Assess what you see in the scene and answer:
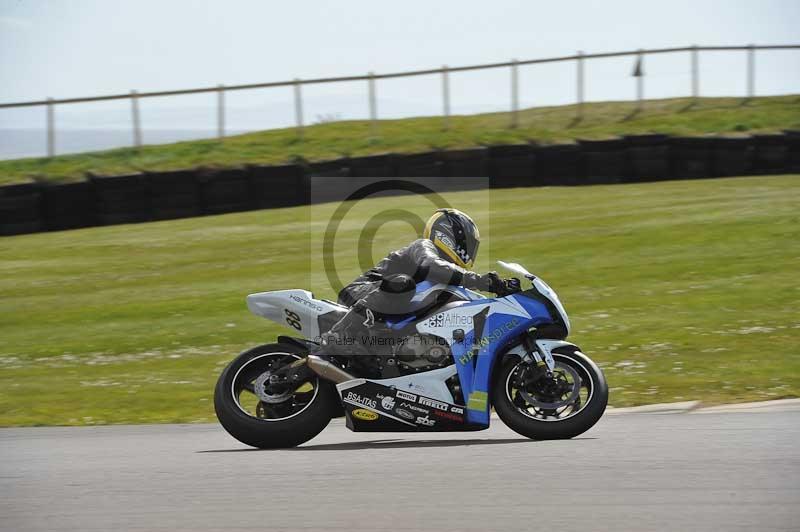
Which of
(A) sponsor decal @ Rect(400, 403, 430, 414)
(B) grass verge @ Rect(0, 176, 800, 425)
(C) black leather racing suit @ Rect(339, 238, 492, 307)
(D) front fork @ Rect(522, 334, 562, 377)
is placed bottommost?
(B) grass verge @ Rect(0, 176, 800, 425)

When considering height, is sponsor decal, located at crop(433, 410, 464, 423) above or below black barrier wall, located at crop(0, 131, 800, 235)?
below

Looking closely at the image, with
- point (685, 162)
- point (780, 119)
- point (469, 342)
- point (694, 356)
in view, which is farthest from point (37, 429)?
point (780, 119)

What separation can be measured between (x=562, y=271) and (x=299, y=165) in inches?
331

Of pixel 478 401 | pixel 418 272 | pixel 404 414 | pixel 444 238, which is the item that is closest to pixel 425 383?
pixel 404 414

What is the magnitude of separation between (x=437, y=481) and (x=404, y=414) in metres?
1.32

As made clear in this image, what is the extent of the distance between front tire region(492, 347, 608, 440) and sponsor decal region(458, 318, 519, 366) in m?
0.17

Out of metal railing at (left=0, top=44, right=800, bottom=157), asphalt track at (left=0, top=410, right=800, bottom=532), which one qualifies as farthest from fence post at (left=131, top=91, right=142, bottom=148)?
asphalt track at (left=0, top=410, right=800, bottom=532)

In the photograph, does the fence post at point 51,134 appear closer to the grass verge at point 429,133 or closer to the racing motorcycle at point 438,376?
the grass verge at point 429,133

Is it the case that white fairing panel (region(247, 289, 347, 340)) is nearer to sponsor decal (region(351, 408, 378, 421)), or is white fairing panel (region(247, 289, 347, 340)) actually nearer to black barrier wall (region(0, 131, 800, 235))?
sponsor decal (region(351, 408, 378, 421))

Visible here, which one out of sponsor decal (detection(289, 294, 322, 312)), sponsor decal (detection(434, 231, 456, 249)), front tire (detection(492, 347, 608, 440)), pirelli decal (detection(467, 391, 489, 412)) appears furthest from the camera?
sponsor decal (detection(289, 294, 322, 312))

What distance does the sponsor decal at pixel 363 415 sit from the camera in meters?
6.77

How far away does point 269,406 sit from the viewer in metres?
6.88

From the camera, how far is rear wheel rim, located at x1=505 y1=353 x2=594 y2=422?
6.60 metres

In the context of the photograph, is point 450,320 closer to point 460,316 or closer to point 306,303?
point 460,316
